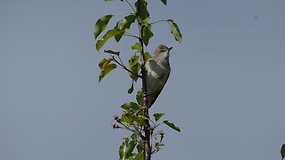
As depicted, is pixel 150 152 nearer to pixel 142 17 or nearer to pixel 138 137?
pixel 138 137

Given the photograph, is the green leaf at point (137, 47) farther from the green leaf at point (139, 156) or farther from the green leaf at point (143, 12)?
the green leaf at point (139, 156)

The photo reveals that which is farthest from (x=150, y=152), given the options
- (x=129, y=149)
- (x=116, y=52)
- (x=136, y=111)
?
(x=116, y=52)

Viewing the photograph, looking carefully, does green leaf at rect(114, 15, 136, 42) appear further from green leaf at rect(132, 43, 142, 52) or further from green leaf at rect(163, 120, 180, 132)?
green leaf at rect(163, 120, 180, 132)

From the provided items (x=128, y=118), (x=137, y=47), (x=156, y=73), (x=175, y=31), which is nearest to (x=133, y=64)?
(x=137, y=47)

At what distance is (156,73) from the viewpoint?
707 cm

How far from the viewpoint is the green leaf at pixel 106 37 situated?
3963mm

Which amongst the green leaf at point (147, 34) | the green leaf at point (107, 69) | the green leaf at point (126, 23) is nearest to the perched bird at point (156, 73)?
the green leaf at point (107, 69)

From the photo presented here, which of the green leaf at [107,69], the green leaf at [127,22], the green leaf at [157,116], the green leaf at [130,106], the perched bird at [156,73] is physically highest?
the perched bird at [156,73]

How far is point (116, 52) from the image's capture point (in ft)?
13.5

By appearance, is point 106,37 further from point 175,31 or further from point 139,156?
point 139,156

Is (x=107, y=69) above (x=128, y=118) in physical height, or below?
above

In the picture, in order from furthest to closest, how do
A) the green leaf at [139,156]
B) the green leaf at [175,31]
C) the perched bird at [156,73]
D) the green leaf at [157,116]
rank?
the perched bird at [156,73] < the green leaf at [175,31] < the green leaf at [157,116] < the green leaf at [139,156]

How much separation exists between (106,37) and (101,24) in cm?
19

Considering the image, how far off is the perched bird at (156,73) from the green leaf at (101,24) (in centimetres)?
264
